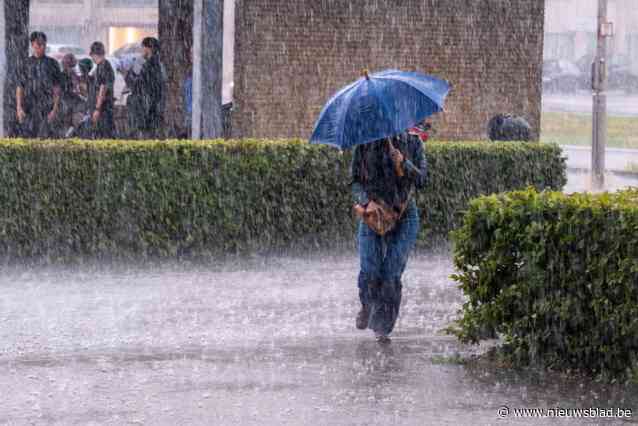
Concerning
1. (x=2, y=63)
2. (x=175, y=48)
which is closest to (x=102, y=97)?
(x=2, y=63)

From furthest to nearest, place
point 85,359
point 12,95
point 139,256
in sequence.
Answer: point 12,95, point 139,256, point 85,359

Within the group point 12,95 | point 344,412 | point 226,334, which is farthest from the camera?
point 12,95

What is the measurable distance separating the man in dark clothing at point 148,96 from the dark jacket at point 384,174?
816 cm

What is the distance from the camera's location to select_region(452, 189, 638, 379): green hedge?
22.6 feet

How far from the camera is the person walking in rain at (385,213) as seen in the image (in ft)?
26.9

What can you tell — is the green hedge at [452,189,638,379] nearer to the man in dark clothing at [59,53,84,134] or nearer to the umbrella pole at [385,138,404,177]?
the umbrella pole at [385,138,404,177]

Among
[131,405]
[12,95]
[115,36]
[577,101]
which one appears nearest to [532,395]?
[131,405]

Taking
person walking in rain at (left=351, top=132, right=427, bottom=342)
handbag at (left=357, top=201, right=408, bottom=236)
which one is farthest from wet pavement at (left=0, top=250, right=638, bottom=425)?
handbag at (left=357, top=201, right=408, bottom=236)

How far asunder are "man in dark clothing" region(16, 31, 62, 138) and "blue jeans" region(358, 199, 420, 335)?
8517 mm

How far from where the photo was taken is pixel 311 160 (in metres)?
11.9

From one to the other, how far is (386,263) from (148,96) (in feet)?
27.4

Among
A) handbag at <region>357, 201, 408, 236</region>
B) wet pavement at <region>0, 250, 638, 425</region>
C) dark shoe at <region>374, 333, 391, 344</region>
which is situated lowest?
wet pavement at <region>0, 250, 638, 425</region>

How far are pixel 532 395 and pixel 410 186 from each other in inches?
74.5

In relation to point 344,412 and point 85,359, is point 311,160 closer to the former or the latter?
point 85,359
